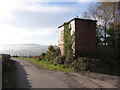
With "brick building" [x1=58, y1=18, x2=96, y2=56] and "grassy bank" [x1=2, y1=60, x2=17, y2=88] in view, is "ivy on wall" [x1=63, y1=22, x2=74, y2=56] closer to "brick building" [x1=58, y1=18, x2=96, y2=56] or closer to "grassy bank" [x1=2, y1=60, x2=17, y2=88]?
"brick building" [x1=58, y1=18, x2=96, y2=56]

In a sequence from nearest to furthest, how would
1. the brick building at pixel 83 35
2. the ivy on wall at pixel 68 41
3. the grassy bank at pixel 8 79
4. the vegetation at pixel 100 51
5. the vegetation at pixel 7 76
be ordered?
the grassy bank at pixel 8 79
the vegetation at pixel 7 76
the vegetation at pixel 100 51
the brick building at pixel 83 35
the ivy on wall at pixel 68 41

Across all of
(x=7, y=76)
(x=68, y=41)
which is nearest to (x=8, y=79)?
(x=7, y=76)

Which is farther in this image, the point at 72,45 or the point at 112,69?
the point at 72,45

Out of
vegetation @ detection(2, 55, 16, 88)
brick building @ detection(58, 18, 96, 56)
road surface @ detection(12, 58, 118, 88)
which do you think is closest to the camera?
vegetation @ detection(2, 55, 16, 88)

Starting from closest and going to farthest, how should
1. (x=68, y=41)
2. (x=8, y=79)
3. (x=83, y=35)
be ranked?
1. (x=8, y=79)
2. (x=83, y=35)
3. (x=68, y=41)

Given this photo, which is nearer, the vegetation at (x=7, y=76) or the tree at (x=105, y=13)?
the vegetation at (x=7, y=76)

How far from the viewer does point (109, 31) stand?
24.6 meters

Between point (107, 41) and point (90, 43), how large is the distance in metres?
6.60

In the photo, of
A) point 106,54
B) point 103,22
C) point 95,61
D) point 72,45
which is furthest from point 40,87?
point 103,22

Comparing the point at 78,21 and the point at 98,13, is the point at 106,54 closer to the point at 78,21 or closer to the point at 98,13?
the point at 78,21

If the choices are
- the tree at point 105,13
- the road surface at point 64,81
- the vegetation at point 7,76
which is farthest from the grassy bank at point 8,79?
the tree at point 105,13

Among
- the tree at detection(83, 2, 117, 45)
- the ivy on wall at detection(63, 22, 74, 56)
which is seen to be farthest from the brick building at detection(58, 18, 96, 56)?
the tree at detection(83, 2, 117, 45)

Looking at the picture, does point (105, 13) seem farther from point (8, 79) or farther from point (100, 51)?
point (8, 79)

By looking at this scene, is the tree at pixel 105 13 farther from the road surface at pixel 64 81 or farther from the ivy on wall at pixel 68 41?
the road surface at pixel 64 81
